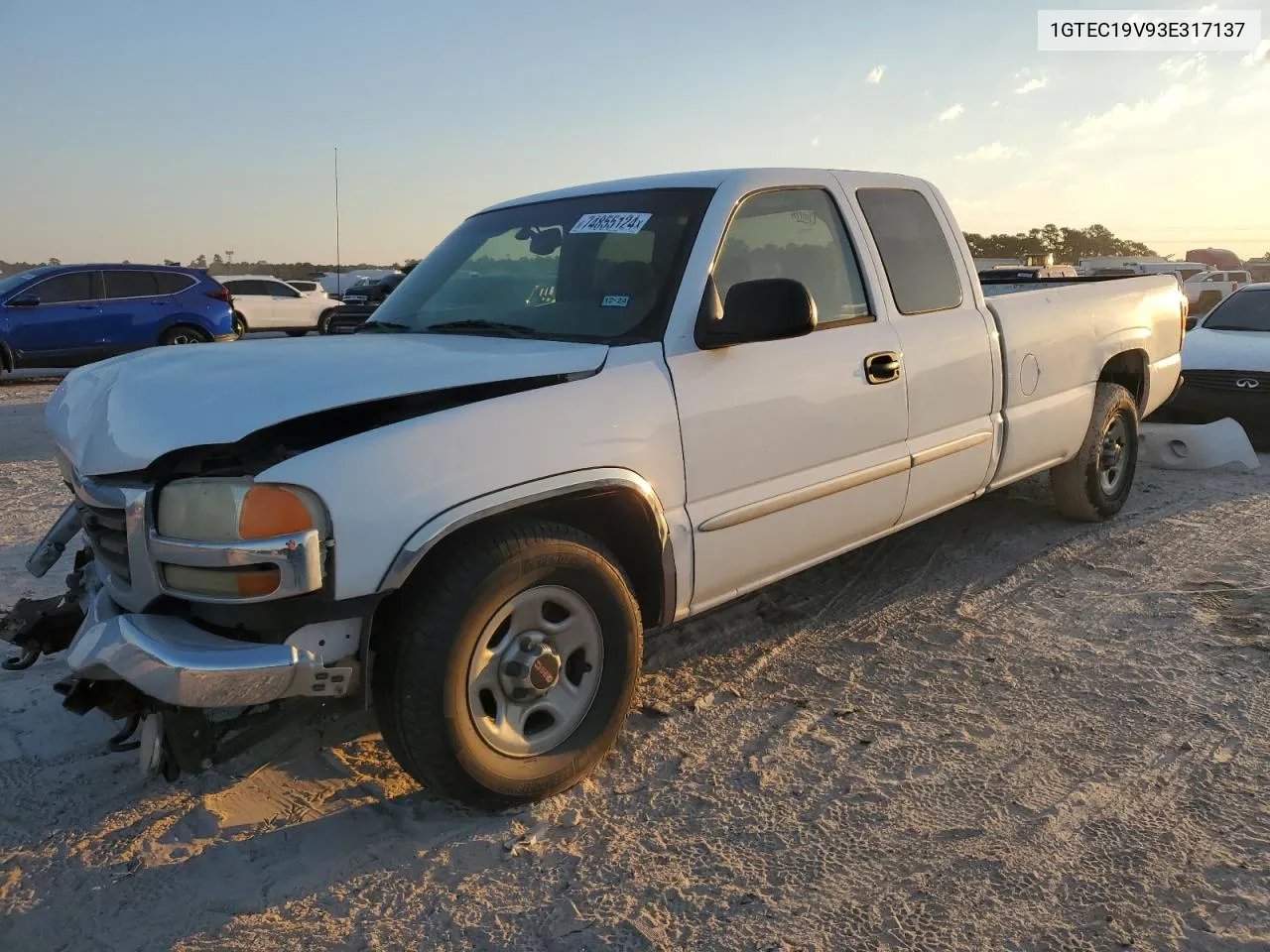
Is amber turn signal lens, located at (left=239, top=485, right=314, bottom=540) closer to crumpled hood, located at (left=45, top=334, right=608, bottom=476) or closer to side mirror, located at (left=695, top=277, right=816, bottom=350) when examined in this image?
→ crumpled hood, located at (left=45, top=334, right=608, bottom=476)

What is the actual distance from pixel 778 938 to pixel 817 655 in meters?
1.76

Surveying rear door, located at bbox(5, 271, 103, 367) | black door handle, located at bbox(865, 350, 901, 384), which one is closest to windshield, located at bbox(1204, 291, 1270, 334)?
black door handle, located at bbox(865, 350, 901, 384)

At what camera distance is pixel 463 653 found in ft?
8.83

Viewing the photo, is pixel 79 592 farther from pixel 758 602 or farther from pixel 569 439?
pixel 758 602

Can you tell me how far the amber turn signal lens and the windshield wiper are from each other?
1.26 m

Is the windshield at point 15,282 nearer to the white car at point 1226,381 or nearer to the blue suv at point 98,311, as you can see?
the blue suv at point 98,311

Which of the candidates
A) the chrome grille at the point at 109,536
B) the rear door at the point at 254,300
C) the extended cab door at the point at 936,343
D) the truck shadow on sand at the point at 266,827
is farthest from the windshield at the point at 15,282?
the extended cab door at the point at 936,343

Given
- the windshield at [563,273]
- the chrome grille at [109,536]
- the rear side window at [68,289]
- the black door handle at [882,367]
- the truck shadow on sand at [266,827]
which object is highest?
the rear side window at [68,289]

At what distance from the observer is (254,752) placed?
10.8ft

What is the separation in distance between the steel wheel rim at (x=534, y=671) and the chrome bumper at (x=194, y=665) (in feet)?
1.40

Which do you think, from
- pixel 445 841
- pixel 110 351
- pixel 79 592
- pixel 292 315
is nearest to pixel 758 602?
pixel 445 841

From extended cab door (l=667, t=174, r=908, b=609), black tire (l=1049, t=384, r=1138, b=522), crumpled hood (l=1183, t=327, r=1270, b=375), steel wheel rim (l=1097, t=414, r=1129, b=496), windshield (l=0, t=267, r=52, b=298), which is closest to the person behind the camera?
extended cab door (l=667, t=174, r=908, b=609)

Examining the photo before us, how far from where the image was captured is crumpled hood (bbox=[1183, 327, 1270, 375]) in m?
8.30

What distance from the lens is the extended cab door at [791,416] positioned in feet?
10.9
